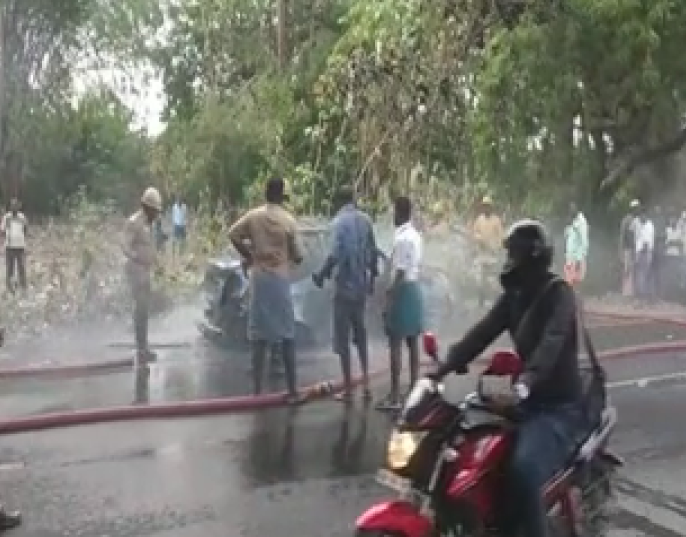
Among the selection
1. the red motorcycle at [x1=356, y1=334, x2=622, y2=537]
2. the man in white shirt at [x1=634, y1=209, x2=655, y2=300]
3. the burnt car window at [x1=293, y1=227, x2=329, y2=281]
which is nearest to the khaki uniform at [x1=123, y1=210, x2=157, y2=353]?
the burnt car window at [x1=293, y1=227, x2=329, y2=281]

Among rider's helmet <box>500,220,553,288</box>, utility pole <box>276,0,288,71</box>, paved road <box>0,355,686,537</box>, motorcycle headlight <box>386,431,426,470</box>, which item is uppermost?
utility pole <box>276,0,288,71</box>

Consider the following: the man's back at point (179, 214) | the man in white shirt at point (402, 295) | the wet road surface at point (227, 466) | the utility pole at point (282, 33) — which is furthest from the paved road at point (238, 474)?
the utility pole at point (282, 33)

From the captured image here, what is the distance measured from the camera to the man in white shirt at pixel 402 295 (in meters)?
11.2

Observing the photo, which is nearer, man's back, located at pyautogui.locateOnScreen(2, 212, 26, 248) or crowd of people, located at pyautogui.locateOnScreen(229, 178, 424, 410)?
crowd of people, located at pyautogui.locateOnScreen(229, 178, 424, 410)

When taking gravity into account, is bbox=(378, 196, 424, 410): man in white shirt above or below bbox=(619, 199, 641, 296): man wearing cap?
below

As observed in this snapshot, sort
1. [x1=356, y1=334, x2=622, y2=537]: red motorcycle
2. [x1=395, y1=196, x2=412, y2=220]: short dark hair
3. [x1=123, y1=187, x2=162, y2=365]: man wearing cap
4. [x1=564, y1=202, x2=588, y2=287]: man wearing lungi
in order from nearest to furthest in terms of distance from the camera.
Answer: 1. [x1=356, y1=334, x2=622, y2=537]: red motorcycle
2. [x1=395, y1=196, x2=412, y2=220]: short dark hair
3. [x1=123, y1=187, x2=162, y2=365]: man wearing cap
4. [x1=564, y1=202, x2=588, y2=287]: man wearing lungi

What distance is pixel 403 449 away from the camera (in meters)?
5.39

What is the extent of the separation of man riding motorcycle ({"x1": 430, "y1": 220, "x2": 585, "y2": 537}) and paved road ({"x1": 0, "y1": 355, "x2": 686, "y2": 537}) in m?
1.84

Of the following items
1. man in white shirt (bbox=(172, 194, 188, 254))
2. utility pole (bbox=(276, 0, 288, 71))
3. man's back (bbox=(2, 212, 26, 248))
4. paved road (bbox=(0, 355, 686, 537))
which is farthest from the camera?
utility pole (bbox=(276, 0, 288, 71))

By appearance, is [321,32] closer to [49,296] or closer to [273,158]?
[273,158]

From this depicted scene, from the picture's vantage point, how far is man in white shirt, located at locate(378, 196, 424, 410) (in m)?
11.2

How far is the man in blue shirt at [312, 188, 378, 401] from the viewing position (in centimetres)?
1137

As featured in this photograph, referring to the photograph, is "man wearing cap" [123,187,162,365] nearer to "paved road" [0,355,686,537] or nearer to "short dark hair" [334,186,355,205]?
"short dark hair" [334,186,355,205]

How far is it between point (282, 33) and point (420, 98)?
629 cm
